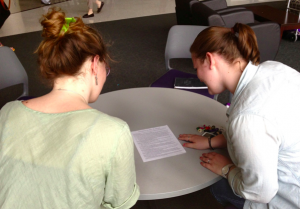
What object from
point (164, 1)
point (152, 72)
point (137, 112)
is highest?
point (164, 1)

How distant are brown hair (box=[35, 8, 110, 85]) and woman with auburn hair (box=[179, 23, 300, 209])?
0.53 m

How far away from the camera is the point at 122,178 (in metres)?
0.95

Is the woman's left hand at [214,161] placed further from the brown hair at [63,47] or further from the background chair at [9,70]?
the background chair at [9,70]

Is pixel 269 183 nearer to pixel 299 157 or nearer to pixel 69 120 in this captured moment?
pixel 299 157

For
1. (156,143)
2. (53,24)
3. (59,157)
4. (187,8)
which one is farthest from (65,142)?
(187,8)

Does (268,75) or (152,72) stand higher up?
(268,75)

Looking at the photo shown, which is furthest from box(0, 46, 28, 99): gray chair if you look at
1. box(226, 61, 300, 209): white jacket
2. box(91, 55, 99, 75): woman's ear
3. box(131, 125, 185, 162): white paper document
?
box(226, 61, 300, 209): white jacket

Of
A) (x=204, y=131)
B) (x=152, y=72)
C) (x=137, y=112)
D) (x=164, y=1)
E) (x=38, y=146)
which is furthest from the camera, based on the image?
(x=164, y=1)

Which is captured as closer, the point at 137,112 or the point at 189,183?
the point at 189,183

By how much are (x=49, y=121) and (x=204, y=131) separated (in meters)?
0.84

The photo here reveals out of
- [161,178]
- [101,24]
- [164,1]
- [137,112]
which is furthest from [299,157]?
[164,1]

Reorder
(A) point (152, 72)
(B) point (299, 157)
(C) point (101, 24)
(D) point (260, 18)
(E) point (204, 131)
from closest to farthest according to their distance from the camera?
(B) point (299, 157), (E) point (204, 131), (A) point (152, 72), (D) point (260, 18), (C) point (101, 24)

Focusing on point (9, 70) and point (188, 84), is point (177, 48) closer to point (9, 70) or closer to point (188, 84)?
point (188, 84)

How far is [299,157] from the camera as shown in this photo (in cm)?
111
